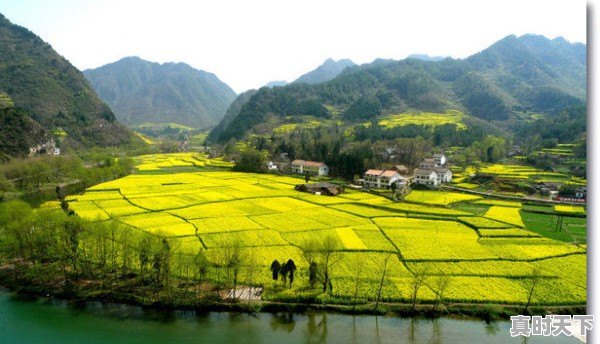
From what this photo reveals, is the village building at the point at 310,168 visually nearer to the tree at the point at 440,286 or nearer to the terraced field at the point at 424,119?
the tree at the point at 440,286

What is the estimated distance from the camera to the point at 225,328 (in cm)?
1708

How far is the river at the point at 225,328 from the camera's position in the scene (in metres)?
16.3

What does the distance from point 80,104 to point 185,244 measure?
106 meters

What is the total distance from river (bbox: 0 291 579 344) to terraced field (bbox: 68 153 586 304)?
5.45 ft

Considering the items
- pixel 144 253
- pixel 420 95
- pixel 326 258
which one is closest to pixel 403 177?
pixel 326 258

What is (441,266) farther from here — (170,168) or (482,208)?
(170,168)

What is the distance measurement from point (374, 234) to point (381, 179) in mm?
20619

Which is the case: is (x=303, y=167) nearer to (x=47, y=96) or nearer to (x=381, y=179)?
(x=381, y=179)

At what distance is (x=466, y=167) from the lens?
59656 mm

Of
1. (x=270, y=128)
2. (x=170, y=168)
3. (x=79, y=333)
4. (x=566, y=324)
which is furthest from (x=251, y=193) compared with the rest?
(x=270, y=128)

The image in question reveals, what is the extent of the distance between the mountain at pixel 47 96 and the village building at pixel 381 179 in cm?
6243

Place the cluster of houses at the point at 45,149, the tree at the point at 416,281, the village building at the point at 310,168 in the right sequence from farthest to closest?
the cluster of houses at the point at 45,149 → the village building at the point at 310,168 → the tree at the point at 416,281

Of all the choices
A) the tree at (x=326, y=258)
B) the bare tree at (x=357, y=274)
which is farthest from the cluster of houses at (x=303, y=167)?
the tree at (x=326, y=258)

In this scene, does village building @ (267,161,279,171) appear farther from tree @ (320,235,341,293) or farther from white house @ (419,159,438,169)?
tree @ (320,235,341,293)
